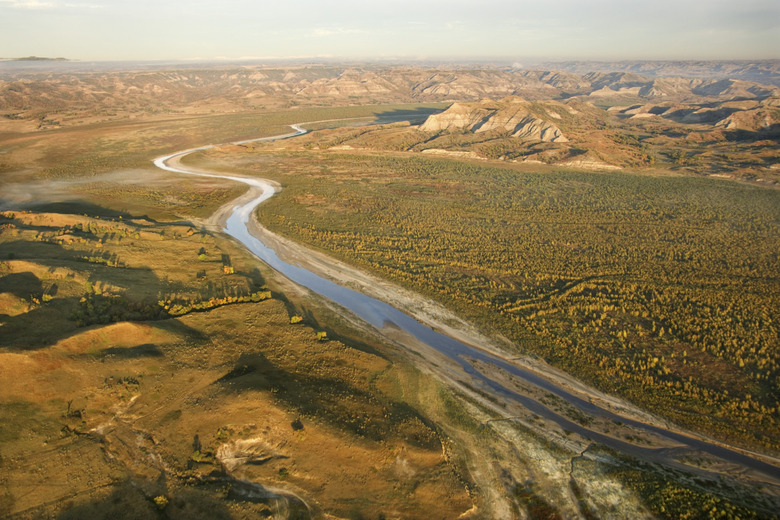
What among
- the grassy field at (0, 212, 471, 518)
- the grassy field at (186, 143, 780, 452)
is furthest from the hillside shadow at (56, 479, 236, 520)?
the grassy field at (186, 143, 780, 452)

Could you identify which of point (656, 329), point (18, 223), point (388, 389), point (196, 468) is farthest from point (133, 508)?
point (18, 223)

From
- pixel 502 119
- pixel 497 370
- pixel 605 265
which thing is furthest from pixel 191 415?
pixel 502 119

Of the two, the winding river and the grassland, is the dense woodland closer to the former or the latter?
the grassland

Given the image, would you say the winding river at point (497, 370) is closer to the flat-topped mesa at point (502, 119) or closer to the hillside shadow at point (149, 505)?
the hillside shadow at point (149, 505)

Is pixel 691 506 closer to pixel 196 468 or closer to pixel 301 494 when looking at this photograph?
Result: pixel 301 494

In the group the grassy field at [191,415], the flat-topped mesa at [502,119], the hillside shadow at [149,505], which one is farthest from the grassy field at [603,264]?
the flat-topped mesa at [502,119]

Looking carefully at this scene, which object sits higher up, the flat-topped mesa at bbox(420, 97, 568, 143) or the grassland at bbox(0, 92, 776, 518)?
the flat-topped mesa at bbox(420, 97, 568, 143)
